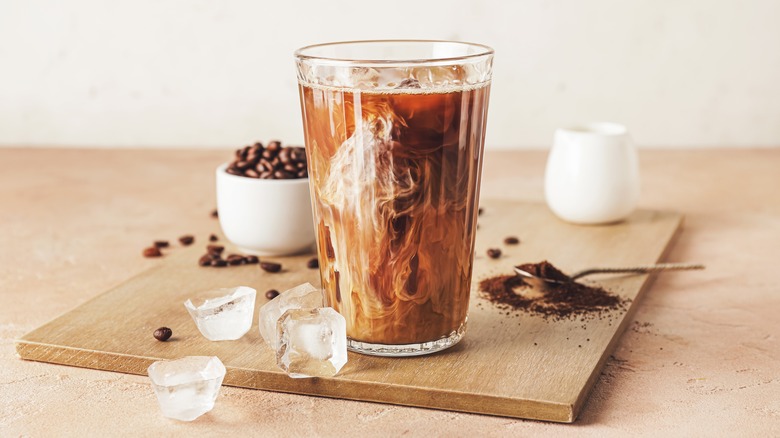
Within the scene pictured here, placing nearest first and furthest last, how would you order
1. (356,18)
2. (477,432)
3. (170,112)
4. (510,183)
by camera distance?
(477,432)
(510,183)
(356,18)
(170,112)

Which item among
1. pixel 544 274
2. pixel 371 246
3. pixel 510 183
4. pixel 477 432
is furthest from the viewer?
pixel 510 183

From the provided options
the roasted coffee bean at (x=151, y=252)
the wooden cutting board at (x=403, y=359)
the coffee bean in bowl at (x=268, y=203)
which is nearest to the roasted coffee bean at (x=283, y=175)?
the coffee bean in bowl at (x=268, y=203)

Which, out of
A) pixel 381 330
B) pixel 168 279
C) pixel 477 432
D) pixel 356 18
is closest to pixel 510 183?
pixel 356 18

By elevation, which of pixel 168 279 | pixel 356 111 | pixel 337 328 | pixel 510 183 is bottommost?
pixel 510 183

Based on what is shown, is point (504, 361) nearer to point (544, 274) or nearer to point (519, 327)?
point (519, 327)

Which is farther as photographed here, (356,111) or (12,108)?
Answer: (12,108)

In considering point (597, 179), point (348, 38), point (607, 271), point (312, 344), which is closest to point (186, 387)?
point (312, 344)
